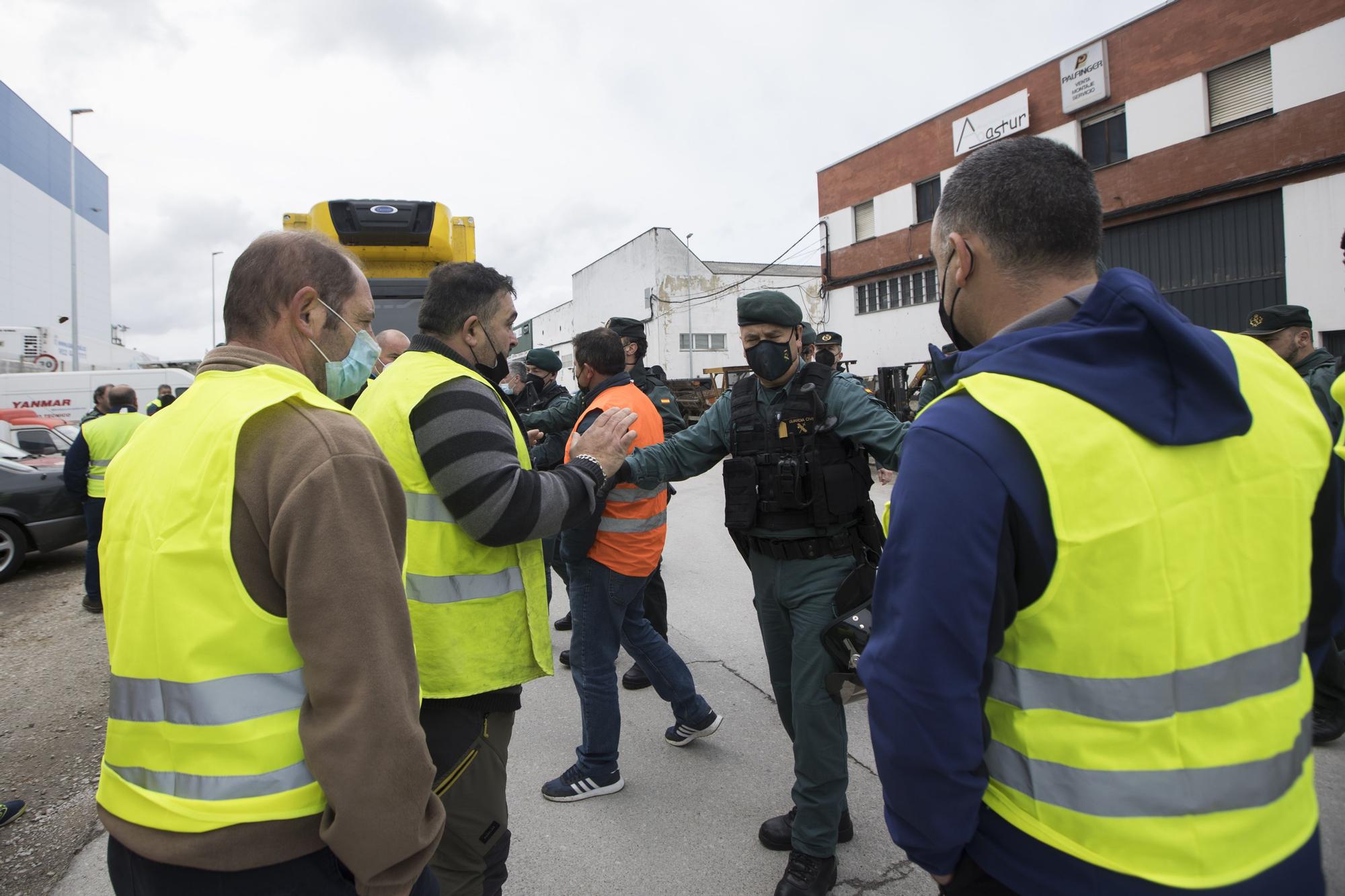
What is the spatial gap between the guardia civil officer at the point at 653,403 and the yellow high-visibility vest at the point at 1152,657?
2992 mm

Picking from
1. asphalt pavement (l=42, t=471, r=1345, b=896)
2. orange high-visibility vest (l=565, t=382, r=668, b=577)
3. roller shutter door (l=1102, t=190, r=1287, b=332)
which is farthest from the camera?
roller shutter door (l=1102, t=190, r=1287, b=332)

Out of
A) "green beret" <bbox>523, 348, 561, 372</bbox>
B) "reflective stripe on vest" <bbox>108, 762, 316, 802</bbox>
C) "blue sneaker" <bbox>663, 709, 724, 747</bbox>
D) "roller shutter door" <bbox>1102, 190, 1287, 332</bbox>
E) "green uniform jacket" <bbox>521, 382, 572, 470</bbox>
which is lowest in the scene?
"blue sneaker" <bbox>663, 709, 724, 747</bbox>

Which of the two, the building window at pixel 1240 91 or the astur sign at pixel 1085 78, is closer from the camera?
the building window at pixel 1240 91

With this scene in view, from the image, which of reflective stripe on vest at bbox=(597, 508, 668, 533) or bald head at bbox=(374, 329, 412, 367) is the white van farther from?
reflective stripe on vest at bbox=(597, 508, 668, 533)

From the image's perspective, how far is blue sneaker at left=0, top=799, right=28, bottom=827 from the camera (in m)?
3.34

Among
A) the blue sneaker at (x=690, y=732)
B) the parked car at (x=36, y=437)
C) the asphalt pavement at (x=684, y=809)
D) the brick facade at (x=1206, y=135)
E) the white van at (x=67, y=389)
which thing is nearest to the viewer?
the asphalt pavement at (x=684, y=809)

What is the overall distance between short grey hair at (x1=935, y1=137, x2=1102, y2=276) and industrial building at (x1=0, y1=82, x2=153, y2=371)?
4023 cm

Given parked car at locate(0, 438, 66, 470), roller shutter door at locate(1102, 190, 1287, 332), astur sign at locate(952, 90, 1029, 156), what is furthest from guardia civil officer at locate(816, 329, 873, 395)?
astur sign at locate(952, 90, 1029, 156)

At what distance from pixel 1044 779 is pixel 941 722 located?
180 millimetres

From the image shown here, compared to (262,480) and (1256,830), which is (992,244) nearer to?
(1256,830)

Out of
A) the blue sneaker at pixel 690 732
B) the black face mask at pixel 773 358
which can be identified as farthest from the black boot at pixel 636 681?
the black face mask at pixel 773 358

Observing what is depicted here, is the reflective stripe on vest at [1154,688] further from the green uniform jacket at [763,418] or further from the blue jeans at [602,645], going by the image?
the blue jeans at [602,645]

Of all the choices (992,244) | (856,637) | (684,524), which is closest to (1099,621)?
(992,244)

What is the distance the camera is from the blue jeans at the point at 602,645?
345cm
